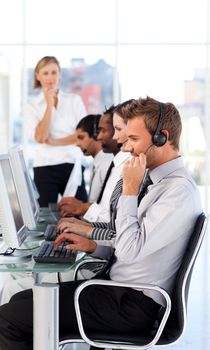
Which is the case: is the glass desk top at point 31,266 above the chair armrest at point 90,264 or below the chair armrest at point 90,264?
above

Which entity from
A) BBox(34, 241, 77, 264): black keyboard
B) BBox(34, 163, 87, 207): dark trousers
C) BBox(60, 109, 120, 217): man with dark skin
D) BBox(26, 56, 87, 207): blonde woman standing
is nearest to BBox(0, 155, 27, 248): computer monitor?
BBox(34, 241, 77, 264): black keyboard

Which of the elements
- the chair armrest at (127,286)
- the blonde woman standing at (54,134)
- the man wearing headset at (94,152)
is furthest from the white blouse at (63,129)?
the chair armrest at (127,286)

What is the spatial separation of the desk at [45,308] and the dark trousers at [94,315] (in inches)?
3.4

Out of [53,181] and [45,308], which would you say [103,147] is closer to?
[53,181]

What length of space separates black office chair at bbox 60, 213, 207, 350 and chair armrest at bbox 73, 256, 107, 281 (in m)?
0.49

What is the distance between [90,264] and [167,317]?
0.94 metres

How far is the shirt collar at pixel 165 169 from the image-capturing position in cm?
295

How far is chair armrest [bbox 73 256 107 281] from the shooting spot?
3.40 meters

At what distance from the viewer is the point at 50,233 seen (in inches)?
147

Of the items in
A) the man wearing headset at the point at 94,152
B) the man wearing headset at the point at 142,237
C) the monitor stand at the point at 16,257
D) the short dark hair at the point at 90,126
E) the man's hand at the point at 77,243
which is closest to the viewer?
the man wearing headset at the point at 142,237

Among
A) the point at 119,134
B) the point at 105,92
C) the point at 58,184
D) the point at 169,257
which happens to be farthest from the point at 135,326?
the point at 105,92

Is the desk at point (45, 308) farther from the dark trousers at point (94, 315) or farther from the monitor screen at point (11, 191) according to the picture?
the monitor screen at point (11, 191)

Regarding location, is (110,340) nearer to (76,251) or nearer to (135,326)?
(135,326)

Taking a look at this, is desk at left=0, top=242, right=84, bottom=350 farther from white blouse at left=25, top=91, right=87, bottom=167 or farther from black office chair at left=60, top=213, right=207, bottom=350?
white blouse at left=25, top=91, right=87, bottom=167
